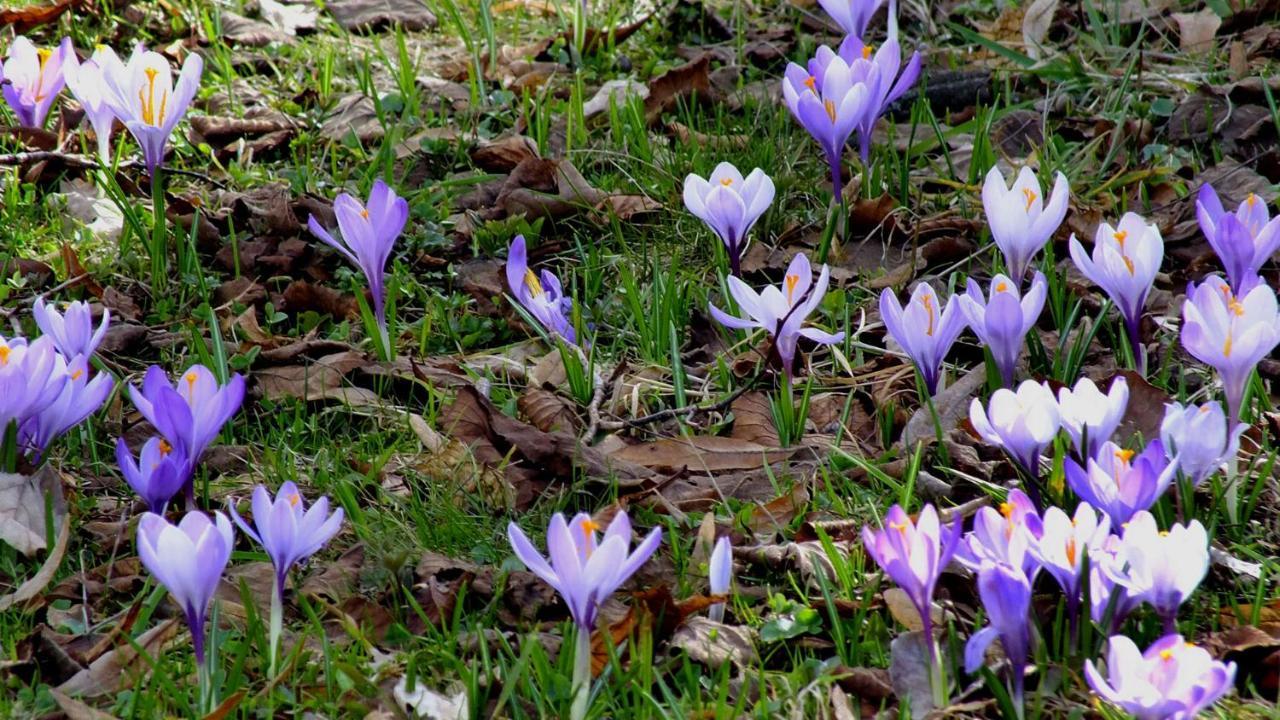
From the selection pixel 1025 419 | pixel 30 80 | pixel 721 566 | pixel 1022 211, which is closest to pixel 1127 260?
pixel 1022 211

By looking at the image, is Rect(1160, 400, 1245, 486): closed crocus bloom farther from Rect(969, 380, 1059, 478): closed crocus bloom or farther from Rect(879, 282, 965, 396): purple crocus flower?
Rect(879, 282, 965, 396): purple crocus flower

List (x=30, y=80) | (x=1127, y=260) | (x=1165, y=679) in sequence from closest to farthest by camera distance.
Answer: (x=1165, y=679) → (x=1127, y=260) → (x=30, y=80)

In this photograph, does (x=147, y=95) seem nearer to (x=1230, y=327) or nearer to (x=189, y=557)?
(x=189, y=557)


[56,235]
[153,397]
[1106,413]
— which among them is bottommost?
[56,235]

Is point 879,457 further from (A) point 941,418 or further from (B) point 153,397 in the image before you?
(B) point 153,397

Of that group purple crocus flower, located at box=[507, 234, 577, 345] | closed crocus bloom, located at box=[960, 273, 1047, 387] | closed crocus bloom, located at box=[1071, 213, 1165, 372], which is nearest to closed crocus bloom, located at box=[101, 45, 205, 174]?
purple crocus flower, located at box=[507, 234, 577, 345]

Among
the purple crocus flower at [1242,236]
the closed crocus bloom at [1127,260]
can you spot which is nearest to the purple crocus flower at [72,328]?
the closed crocus bloom at [1127,260]

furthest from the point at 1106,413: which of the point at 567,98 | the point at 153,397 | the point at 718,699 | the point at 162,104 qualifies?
the point at 567,98
